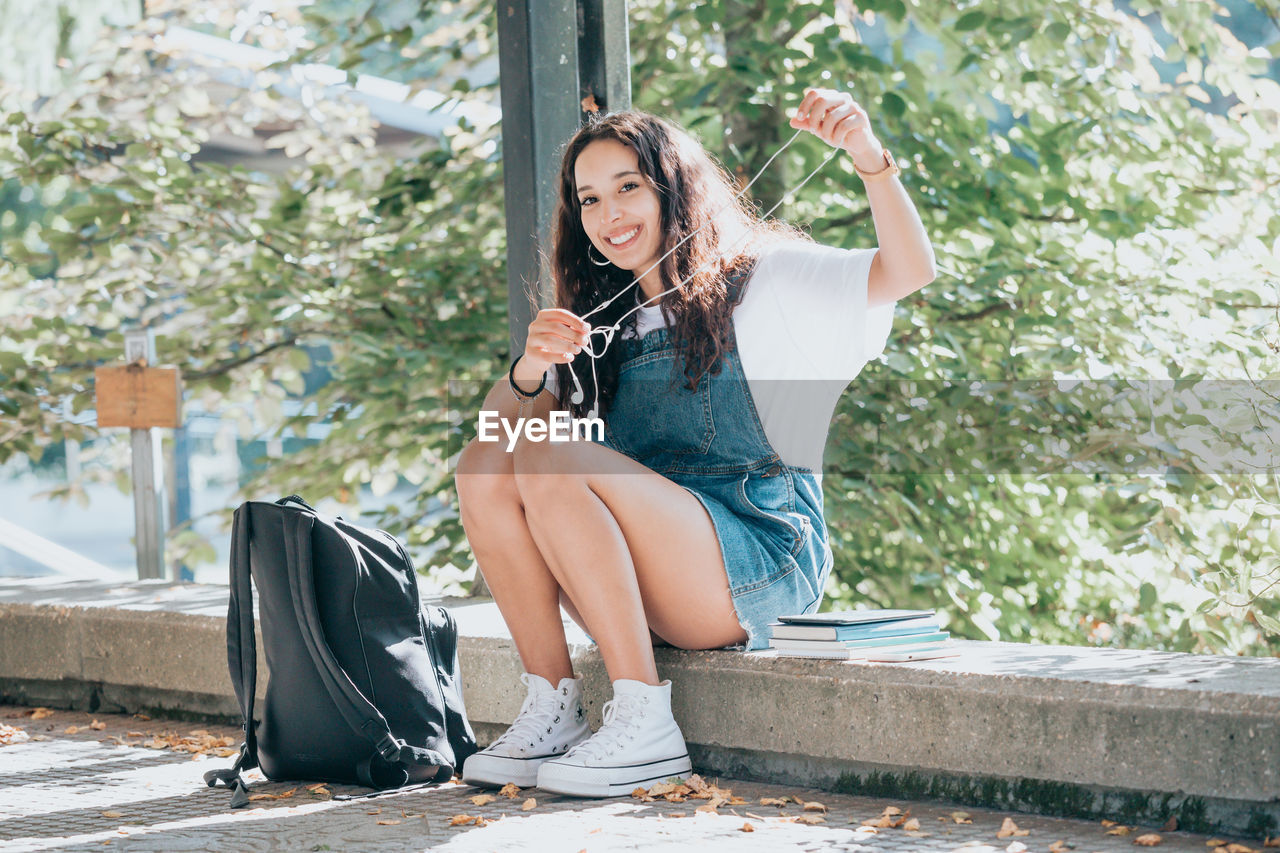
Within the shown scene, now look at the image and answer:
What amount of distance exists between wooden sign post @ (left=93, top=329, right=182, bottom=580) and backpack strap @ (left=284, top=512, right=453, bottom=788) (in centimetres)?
166

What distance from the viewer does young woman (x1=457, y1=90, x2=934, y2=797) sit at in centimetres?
244

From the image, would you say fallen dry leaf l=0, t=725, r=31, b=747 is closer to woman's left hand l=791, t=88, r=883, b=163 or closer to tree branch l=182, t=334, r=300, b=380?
tree branch l=182, t=334, r=300, b=380

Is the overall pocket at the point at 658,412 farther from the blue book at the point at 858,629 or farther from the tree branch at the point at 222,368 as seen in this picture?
the tree branch at the point at 222,368

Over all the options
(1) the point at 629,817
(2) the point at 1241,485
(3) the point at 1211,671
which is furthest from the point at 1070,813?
(2) the point at 1241,485

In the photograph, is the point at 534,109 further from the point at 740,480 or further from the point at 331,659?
the point at 331,659

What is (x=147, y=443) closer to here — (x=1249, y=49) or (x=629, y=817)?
(x=629, y=817)

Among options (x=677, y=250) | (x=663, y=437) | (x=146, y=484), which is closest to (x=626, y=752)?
(x=663, y=437)

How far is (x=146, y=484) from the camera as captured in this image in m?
4.11

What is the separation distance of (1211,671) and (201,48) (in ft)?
14.0

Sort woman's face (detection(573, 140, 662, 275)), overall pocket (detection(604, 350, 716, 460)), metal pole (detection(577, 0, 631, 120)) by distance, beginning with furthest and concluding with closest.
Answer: metal pole (detection(577, 0, 631, 120)) → woman's face (detection(573, 140, 662, 275)) → overall pocket (detection(604, 350, 716, 460))

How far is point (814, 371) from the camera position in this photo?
2584 mm

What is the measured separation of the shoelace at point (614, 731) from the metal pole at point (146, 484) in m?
2.20

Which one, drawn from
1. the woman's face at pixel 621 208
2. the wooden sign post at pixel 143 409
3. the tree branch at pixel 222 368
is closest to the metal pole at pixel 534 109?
the woman's face at pixel 621 208

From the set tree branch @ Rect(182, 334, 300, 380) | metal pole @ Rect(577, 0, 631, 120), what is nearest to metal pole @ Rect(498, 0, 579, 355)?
metal pole @ Rect(577, 0, 631, 120)
